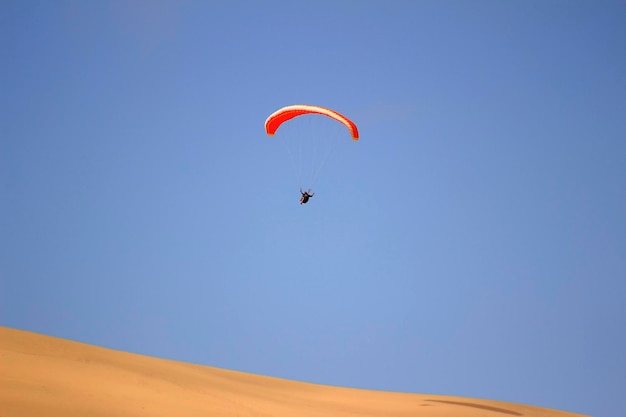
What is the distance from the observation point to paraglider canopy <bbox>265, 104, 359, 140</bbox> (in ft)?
71.8

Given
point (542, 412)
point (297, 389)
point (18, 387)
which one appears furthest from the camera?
point (542, 412)

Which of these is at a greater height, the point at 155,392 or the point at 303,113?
the point at 303,113

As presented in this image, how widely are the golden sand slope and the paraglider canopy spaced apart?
31.4 feet

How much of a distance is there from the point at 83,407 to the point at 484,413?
1398cm

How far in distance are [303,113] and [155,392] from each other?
458 inches

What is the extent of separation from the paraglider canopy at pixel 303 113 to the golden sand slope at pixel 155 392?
957 cm

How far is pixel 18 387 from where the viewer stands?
40.5 ft

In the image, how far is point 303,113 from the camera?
74.1 feet

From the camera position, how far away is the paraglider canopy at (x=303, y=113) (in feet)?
71.8

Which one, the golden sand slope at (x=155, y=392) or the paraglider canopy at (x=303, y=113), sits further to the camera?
the paraglider canopy at (x=303, y=113)

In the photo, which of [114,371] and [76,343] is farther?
[76,343]

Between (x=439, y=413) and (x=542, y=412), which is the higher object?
(x=542, y=412)

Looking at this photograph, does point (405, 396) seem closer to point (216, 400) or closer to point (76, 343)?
point (216, 400)

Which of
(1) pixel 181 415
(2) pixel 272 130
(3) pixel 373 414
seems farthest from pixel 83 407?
(2) pixel 272 130
